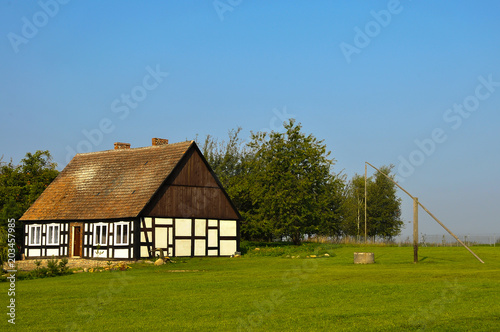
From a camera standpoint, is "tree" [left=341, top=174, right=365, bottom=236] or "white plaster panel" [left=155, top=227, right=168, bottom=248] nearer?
"white plaster panel" [left=155, top=227, right=168, bottom=248]

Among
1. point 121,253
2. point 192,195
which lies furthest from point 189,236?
point 121,253

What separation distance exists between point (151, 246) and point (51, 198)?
10099 mm

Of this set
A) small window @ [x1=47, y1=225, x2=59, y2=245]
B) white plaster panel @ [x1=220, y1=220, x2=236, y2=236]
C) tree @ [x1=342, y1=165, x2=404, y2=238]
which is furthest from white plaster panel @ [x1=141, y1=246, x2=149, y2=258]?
tree @ [x1=342, y1=165, x2=404, y2=238]

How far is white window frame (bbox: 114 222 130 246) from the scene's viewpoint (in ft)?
129

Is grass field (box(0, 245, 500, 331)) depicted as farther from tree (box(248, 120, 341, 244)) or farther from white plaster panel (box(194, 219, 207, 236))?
tree (box(248, 120, 341, 244))

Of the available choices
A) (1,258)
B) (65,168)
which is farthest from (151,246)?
(65,168)

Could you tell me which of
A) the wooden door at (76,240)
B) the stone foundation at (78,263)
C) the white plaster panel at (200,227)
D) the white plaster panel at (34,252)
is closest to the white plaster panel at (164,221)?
the white plaster panel at (200,227)

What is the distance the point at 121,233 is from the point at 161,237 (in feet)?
8.00

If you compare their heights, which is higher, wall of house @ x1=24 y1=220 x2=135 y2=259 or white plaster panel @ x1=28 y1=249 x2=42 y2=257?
wall of house @ x1=24 y1=220 x2=135 y2=259

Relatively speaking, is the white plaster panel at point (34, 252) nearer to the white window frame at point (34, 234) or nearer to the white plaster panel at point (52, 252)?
the white window frame at point (34, 234)

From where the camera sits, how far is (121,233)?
39594 millimetres

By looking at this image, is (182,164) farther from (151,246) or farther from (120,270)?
(120,270)

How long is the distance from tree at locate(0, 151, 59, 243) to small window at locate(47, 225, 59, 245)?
5832mm

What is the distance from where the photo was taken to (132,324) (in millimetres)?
13711
